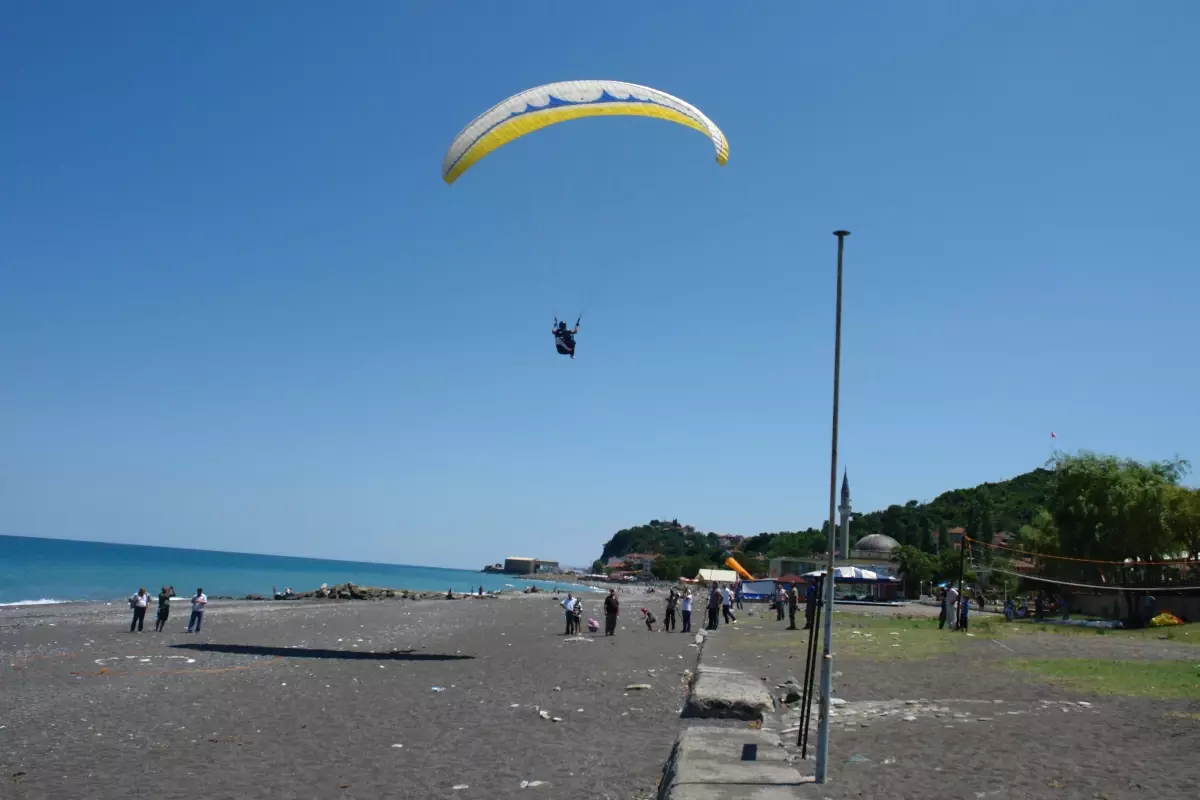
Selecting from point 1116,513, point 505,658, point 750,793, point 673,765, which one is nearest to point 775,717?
point 673,765

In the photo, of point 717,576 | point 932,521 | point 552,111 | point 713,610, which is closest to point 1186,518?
point 713,610

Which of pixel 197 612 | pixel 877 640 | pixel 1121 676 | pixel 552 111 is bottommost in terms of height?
pixel 197 612

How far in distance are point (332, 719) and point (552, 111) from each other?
1111 centimetres

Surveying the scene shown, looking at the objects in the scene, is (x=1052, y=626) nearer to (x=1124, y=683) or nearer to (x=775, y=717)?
(x=1124, y=683)

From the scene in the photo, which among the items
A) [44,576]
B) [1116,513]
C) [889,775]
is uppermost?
[1116,513]

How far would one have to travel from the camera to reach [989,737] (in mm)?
9469

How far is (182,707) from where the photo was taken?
12383 millimetres

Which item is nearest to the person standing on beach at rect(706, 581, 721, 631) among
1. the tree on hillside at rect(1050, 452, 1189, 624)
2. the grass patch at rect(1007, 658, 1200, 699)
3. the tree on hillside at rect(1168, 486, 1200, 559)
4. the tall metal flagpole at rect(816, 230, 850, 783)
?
the grass patch at rect(1007, 658, 1200, 699)

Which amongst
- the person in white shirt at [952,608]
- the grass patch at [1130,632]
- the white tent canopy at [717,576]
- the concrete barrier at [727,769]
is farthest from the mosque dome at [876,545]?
the concrete barrier at [727,769]

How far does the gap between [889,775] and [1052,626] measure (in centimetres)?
2489

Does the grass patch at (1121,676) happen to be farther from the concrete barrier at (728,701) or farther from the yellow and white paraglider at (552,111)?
the yellow and white paraglider at (552,111)

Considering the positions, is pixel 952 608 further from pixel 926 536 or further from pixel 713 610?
pixel 926 536

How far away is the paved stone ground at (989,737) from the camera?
7.38 metres

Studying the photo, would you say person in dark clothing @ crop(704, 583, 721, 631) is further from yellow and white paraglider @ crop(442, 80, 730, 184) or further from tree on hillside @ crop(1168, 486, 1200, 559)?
tree on hillside @ crop(1168, 486, 1200, 559)
